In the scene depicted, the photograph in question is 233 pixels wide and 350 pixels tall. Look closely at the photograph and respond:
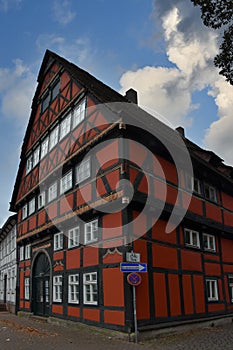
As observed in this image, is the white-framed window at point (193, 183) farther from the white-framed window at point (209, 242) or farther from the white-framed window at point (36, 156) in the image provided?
the white-framed window at point (36, 156)

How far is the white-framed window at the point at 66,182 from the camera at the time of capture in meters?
16.9

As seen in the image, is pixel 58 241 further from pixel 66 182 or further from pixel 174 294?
pixel 174 294

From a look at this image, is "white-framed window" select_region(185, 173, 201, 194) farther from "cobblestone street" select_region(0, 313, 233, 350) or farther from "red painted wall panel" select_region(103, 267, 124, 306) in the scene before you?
"cobblestone street" select_region(0, 313, 233, 350)

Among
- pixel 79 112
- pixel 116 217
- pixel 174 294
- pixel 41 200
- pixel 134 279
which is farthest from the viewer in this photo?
pixel 41 200

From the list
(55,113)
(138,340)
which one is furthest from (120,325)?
(55,113)

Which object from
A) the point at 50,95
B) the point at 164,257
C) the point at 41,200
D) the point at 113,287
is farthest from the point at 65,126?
the point at 113,287

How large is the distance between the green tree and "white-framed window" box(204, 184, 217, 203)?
1056 cm

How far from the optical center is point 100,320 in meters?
13.2

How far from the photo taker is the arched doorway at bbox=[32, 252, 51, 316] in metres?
18.7

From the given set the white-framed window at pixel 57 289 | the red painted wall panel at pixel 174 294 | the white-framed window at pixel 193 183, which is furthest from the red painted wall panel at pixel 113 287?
the white-framed window at pixel 193 183

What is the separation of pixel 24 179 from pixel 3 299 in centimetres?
1245

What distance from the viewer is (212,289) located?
16.9m

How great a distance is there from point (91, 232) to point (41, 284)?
6610 mm

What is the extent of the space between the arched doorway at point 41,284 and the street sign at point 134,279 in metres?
7.57
